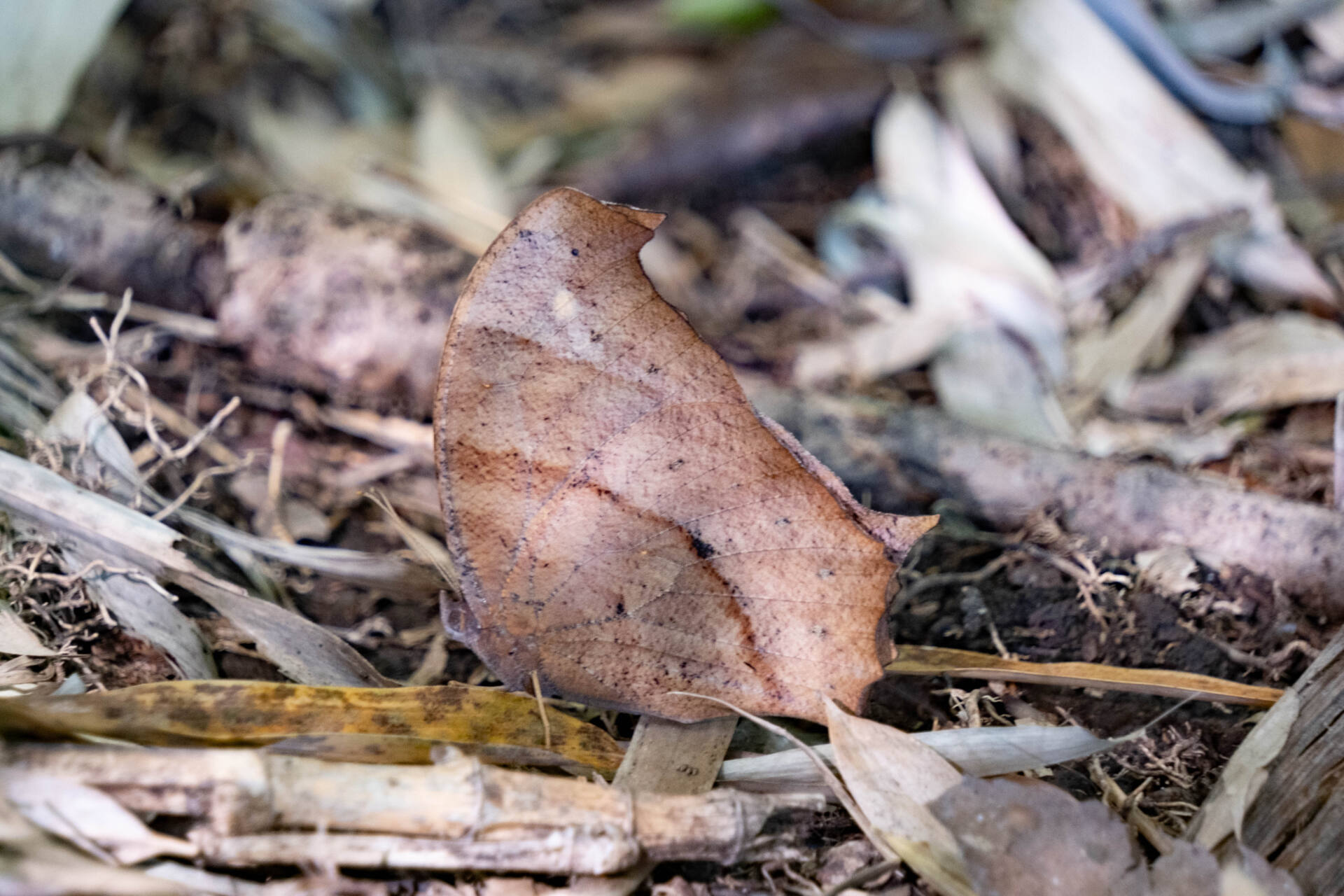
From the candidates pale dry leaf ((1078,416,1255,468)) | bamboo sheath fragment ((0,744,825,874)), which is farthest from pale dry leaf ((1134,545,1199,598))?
bamboo sheath fragment ((0,744,825,874))

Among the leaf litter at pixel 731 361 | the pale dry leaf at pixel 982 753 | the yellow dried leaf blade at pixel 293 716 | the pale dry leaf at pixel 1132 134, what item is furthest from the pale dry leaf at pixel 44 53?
the pale dry leaf at pixel 1132 134

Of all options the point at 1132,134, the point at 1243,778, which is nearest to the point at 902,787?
the point at 1243,778

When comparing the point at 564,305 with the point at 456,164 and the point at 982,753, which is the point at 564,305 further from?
the point at 456,164

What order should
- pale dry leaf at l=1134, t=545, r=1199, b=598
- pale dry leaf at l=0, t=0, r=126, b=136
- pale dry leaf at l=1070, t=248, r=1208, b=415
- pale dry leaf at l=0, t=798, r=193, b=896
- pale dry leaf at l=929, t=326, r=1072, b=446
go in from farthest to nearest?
pale dry leaf at l=0, t=0, r=126, b=136 → pale dry leaf at l=1070, t=248, r=1208, b=415 → pale dry leaf at l=929, t=326, r=1072, b=446 → pale dry leaf at l=1134, t=545, r=1199, b=598 → pale dry leaf at l=0, t=798, r=193, b=896

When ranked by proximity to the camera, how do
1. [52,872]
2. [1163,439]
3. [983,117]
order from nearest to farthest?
[52,872], [1163,439], [983,117]

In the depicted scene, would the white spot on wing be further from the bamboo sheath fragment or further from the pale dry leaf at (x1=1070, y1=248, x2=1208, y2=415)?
the pale dry leaf at (x1=1070, y1=248, x2=1208, y2=415)

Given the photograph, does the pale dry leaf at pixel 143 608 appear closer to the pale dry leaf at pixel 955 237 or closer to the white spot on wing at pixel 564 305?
the white spot on wing at pixel 564 305
